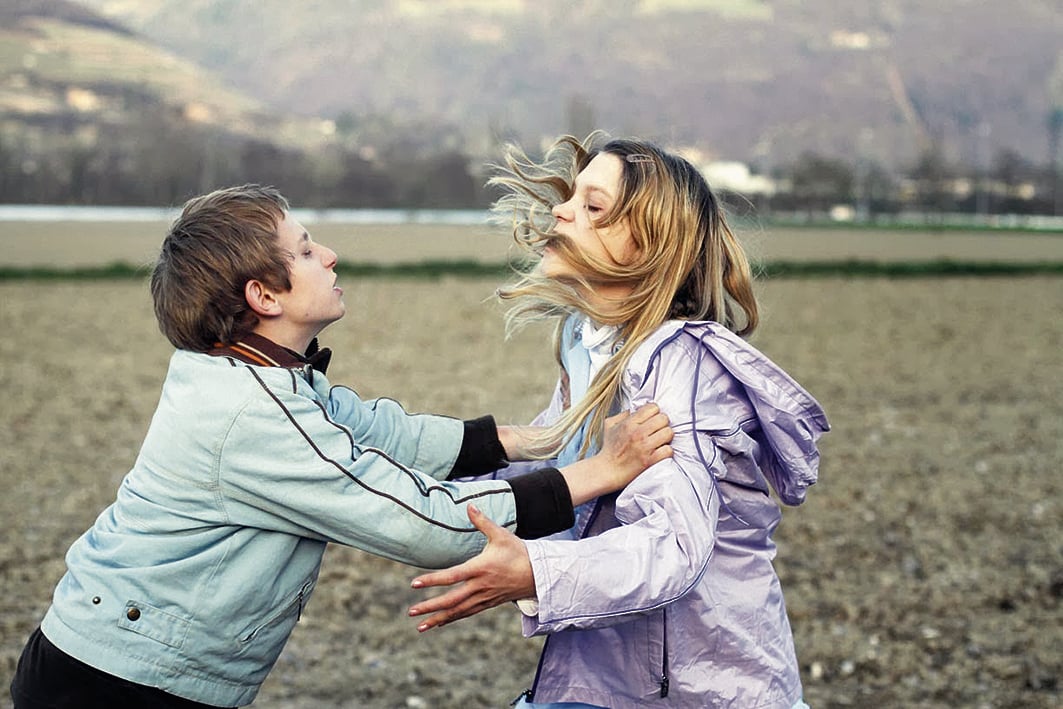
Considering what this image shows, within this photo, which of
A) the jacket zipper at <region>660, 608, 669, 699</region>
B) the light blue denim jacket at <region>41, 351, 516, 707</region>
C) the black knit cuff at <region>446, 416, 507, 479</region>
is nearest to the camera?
the light blue denim jacket at <region>41, 351, 516, 707</region>

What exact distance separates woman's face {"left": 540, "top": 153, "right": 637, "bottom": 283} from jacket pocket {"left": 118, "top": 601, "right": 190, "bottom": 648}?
1042 mm

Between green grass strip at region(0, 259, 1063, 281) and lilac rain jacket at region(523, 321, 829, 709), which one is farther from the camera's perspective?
green grass strip at region(0, 259, 1063, 281)

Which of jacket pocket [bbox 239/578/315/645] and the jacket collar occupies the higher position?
the jacket collar

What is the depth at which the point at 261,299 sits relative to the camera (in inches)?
99.7

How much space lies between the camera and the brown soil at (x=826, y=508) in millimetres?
5152

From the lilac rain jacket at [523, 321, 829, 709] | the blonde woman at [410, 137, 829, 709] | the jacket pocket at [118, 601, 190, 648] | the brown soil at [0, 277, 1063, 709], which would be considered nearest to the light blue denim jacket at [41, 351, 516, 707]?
the jacket pocket at [118, 601, 190, 648]

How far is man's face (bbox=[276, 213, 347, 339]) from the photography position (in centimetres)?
256

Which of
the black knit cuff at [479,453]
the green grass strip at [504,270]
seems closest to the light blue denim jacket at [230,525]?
the black knit cuff at [479,453]

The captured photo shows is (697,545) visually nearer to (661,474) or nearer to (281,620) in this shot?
(661,474)

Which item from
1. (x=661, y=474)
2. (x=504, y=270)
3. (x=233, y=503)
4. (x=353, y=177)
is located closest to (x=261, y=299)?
(x=233, y=503)

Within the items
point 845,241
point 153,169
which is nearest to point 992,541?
point 845,241

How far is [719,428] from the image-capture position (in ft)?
7.92

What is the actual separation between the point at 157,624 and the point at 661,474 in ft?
3.32

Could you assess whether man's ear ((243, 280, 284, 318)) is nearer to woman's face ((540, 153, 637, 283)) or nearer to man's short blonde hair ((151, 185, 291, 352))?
man's short blonde hair ((151, 185, 291, 352))
